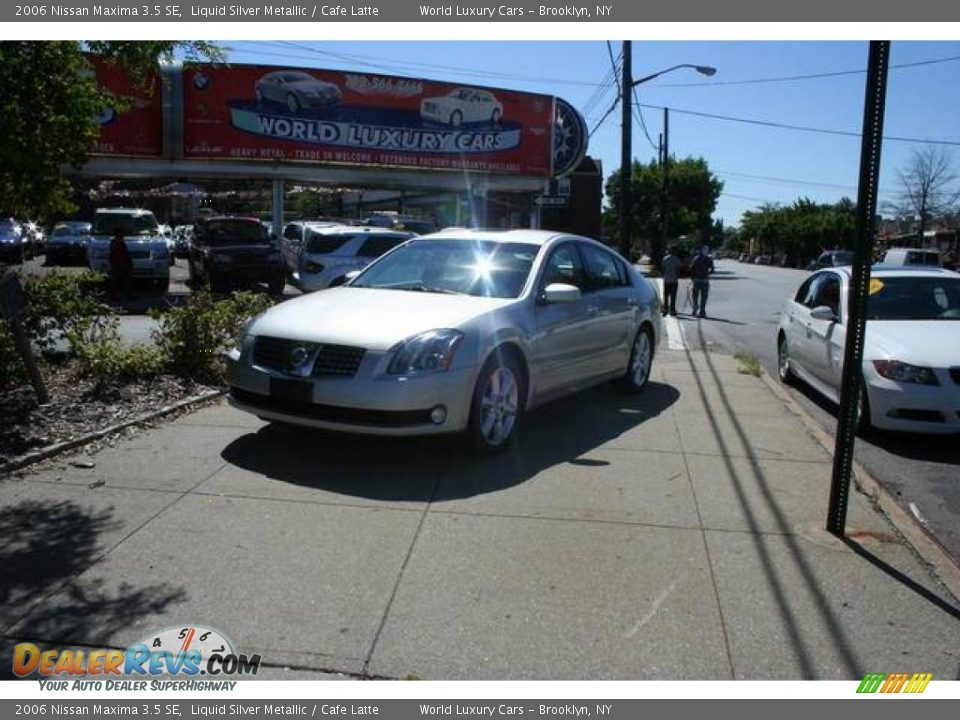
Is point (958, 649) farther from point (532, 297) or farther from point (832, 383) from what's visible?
point (832, 383)

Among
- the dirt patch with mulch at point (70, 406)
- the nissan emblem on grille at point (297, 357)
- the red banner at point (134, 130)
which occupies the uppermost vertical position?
the red banner at point (134, 130)

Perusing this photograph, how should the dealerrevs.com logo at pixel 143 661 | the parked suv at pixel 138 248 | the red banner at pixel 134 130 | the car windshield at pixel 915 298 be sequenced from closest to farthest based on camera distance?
the dealerrevs.com logo at pixel 143 661, the car windshield at pixel 915 298, the parked suv at pixel 138 248, the red banner at pixel 134 130

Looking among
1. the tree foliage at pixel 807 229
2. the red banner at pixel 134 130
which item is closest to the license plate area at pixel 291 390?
the red banner at pixel 134 130

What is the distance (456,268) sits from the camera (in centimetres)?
660

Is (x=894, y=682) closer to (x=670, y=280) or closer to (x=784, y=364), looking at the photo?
(x=784, y=364)

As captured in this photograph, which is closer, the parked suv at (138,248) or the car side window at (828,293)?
the car side window at (828,293)

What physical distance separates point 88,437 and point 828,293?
22.8 ft

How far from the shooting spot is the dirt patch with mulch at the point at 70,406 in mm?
5602

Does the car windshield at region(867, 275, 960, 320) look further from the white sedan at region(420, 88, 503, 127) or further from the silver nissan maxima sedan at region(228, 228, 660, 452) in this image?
the white sedan at region(420, 88, 503, 127)

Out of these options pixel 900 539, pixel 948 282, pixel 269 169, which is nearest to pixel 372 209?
pixel 269 169

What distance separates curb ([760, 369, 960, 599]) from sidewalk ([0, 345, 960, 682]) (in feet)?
0.25

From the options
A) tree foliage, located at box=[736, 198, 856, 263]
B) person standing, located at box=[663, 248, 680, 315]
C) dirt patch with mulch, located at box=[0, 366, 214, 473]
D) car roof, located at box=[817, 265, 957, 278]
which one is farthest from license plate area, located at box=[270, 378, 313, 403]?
tree foliage, located at box=[736, 198, 856, 263]

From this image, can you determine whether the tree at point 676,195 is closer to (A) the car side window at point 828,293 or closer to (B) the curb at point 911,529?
(A) the car side window at point 828,293

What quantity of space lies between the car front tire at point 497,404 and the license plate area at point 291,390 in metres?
1.05
